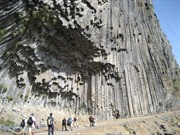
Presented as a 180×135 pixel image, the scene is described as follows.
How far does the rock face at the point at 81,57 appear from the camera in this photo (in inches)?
896

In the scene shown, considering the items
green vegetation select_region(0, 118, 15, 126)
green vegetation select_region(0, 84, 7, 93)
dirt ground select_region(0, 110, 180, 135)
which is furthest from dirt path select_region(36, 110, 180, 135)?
green vegetation select_region(0, 84, 7, 93)

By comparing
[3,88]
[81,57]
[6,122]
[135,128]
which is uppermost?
[81,57]

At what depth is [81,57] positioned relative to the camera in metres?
28.3

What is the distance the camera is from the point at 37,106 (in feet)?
83.0

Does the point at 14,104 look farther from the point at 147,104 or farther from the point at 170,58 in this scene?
the point at 170,58

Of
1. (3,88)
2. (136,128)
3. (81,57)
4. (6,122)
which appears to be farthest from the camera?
(81,57)

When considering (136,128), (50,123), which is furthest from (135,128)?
(50,123)

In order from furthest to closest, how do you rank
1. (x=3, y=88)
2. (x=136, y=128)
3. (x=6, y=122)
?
(x=3, y=88) → (x=136, y=128) → (x=6, y=122)

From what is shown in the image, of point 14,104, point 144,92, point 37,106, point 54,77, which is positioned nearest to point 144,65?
point 144,92

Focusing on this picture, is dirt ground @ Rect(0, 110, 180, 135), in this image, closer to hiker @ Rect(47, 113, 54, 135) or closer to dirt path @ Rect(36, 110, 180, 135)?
dirt path @ Rect(36, 110, 180, 135)

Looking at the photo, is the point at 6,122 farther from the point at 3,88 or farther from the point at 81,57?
the point at 81,57

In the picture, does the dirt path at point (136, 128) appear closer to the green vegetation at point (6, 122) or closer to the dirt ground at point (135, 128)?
the dirt ground at point (135, 128)

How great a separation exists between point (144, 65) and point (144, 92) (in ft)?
12.4

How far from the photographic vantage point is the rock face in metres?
22.8
